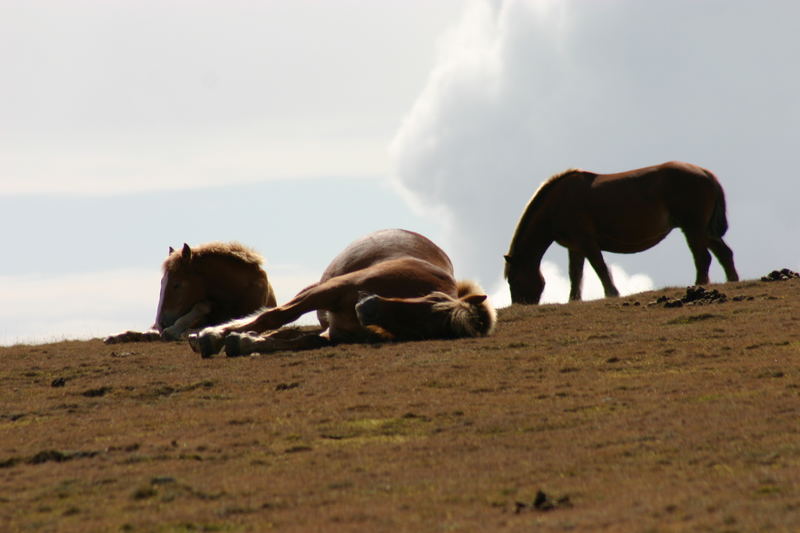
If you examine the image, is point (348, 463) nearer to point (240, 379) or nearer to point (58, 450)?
point (58, 450)

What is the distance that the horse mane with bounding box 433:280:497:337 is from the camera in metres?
11.2

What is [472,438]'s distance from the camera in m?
6.41

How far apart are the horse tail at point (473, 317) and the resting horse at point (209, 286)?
436 centimetres

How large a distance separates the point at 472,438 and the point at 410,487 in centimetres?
115

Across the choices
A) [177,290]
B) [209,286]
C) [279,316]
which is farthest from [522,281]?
[279,316]

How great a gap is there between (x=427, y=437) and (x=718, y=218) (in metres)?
14.5

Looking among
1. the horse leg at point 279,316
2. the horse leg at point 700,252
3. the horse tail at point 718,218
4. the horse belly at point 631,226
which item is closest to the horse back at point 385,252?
the horse leg at point 279,316

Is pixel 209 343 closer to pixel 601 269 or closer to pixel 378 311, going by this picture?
pixel 378 311

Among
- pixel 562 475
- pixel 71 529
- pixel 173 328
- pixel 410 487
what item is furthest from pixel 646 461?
pixel 173 328

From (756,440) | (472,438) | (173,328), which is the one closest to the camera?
(756,440)

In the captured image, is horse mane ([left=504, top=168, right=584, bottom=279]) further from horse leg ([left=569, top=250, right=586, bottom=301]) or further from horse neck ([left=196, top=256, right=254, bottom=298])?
horse neck ([left=196, top=256, right=254, bottom=298])

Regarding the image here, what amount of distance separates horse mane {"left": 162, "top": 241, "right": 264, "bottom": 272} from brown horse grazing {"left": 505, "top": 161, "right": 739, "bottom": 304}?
239 inches

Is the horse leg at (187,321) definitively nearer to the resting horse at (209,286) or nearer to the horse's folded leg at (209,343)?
the resting horse at (209,286)

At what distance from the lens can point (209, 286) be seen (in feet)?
49.0
